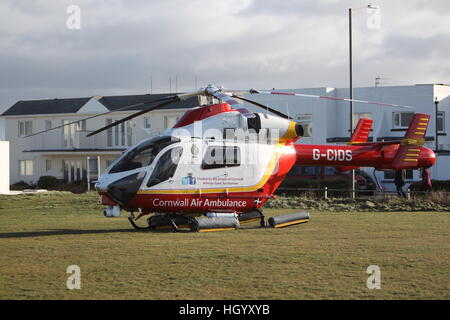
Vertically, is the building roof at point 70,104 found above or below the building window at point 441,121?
above

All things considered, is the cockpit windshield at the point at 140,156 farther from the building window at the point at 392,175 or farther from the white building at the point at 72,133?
the white building at the point at 72,133

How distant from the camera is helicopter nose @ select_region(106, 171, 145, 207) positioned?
18.8 metres

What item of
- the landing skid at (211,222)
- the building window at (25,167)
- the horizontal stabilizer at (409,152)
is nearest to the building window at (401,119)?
the horizontal stabilizer at (409,152)

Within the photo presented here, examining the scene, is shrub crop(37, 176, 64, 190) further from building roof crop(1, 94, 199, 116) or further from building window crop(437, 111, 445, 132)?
building window crop(437, 111, 445, 132)

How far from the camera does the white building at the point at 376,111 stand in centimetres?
5003

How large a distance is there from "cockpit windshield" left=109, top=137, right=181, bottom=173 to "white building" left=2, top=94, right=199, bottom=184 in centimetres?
3432

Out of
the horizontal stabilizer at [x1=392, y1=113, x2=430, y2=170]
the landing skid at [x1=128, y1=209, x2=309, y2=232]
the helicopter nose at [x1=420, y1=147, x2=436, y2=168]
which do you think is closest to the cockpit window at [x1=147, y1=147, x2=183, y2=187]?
the landing skid at [x1=128, y1=209, x2=309, y2=232]

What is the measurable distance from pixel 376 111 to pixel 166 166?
34903 mm

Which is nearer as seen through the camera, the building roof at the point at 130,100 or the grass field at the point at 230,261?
the grass field at the point at 230,261

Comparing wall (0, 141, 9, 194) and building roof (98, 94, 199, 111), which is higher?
building roof (98, 94, 199, 111)

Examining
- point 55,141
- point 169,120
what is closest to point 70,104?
point 55,141

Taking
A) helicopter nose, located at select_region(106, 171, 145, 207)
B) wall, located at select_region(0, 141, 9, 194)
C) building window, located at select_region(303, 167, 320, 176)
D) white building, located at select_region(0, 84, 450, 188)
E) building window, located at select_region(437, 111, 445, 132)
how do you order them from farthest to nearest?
building window, located at select_region(437, 111, 445, 132) < white building, located at select_region(0, 84, 450, 188) < wall, located at select_region(0, 141, 9, 194) < building window, located at select_region(303, 167, 320, 176) < helicopter nose, located at select_region(106, 171, 145, 207)

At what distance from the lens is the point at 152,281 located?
38.1 feet
